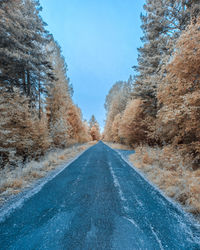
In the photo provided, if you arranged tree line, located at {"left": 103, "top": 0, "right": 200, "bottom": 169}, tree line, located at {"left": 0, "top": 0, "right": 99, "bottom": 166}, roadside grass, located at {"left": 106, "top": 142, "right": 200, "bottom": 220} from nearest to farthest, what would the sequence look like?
roadside grass, located at {"left": 106, "top": 142, "right": 200, "bottom": 220}
tree line, located at {"left": 103, "top": 0, "right": 200, "bottom": 169}
tree line, located at {"left": 0, "top": 0, "right": 99, "bottom": 166}

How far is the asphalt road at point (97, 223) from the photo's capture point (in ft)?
5.69

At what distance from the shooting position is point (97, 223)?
215 centimetres

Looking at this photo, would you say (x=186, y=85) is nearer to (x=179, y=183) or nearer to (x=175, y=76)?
(x=175, y=76)

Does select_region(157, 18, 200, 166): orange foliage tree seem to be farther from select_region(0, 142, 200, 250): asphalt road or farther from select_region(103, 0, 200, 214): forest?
select_region(0, 142, 200, 250): asphalt road

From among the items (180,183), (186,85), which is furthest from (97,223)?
(186,85)

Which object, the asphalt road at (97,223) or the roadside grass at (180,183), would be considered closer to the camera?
the asphalt road at (97,223)

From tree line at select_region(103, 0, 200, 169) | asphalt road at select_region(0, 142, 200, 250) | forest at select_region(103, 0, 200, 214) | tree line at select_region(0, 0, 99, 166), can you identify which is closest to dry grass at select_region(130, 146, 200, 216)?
forest at select_region(103, 0, 200, 214)

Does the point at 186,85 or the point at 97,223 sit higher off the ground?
the point at 186,85

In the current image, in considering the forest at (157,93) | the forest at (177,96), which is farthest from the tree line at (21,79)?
the forest at (177,96)

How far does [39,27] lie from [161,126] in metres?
10.9

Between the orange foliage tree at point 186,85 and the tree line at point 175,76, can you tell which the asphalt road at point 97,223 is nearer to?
the orange foliage tree at point 186,85

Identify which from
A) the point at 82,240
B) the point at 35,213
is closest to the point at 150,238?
the point at 82,240

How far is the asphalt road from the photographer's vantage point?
68.3 inches

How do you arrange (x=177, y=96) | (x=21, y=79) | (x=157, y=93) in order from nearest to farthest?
(x=177, y=96) → (x=157, y=93) → (x=21, y=79)
